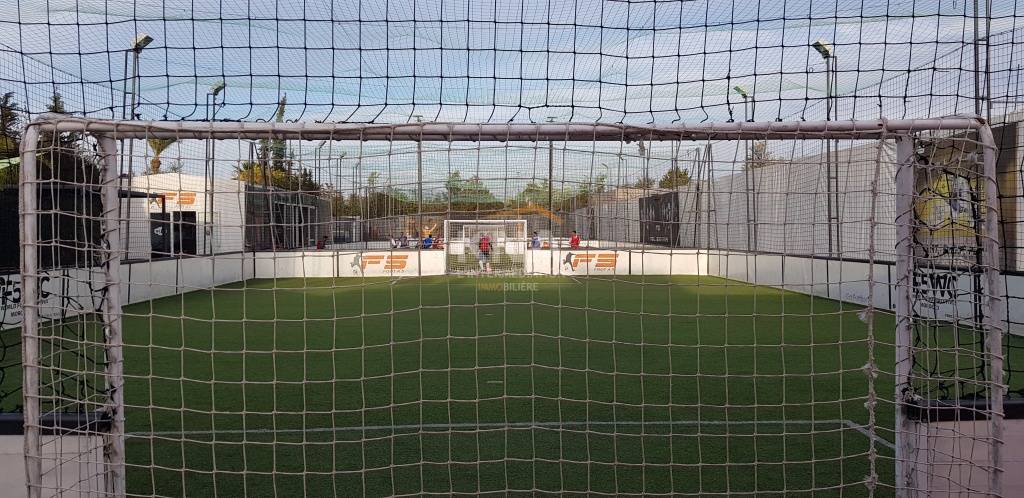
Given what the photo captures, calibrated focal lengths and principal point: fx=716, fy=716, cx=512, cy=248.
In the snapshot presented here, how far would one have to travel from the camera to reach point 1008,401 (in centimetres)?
350

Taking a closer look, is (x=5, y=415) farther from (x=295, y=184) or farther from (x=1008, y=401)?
(x=1008, y=401)

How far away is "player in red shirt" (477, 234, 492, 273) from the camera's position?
13.6 m

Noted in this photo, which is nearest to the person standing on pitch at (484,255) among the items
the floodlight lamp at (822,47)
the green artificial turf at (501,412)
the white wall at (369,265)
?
the white wall at (369,265)

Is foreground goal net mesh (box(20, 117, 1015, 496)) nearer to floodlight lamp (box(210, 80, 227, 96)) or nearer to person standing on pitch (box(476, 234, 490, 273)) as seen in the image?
floodlight lamp (box(210, 80, 227, 96))

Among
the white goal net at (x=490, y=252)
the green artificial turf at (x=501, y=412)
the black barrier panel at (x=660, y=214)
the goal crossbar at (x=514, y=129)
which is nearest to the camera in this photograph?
the goal crossbar at (x=514, y=129)

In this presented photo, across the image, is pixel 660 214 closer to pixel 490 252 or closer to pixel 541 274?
pixel 541 274

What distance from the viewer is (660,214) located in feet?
20.1

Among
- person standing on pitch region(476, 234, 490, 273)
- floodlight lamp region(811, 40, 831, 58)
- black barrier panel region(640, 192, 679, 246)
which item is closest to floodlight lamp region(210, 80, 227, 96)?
black barrier panel region(640, 192, 679, 246)

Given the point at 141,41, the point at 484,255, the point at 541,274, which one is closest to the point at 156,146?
the point at 141,41

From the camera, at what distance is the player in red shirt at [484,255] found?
44.7ft

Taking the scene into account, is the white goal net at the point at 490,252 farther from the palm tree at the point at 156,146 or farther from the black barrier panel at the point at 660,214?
the palm tree at the point at 156,146

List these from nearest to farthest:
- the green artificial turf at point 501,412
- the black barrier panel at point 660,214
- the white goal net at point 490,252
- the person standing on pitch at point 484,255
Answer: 1. the green artificial turf at point 501,412
2. the black barrier panel at point 660,214
3. the person standing on pitch at point 484,255
4. the white goal net at point 490,252

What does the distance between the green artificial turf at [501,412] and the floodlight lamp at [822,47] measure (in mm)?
1524

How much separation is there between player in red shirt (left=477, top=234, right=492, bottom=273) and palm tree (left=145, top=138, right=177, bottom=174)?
8.62 m
